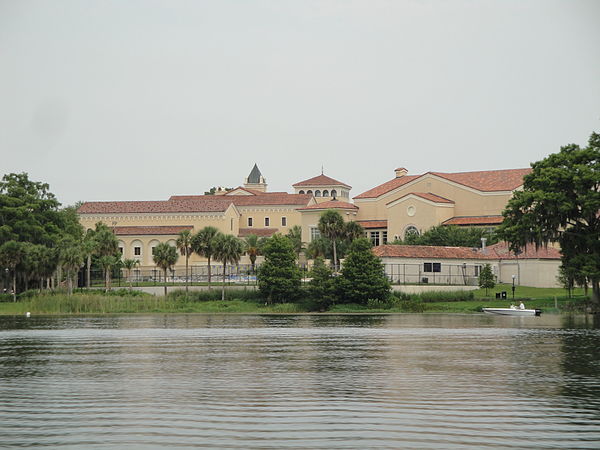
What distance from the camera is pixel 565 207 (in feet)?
184

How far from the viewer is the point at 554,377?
76.7 ft

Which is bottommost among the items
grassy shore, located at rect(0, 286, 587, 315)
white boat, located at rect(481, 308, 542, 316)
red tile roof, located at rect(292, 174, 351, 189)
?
white boat, located at rect(481, 308, 542, 316)

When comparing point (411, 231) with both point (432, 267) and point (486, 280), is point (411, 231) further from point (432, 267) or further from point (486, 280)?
point (486, 280)

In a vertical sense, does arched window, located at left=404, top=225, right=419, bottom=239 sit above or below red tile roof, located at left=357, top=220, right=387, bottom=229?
Answer: below

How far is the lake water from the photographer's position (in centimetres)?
1554

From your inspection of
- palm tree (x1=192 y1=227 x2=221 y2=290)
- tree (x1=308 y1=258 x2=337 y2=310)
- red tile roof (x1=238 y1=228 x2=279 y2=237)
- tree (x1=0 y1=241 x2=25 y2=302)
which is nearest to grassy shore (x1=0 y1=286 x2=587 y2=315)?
tree (x1=308 y1=258 x2=337 y2=310)

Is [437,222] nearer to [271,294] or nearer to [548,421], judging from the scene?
[271,294]

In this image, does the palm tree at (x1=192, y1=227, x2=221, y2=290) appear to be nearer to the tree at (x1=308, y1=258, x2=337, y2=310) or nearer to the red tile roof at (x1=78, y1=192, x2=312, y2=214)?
the tree at (x1=308, y1=258, x2=337, y2=310)

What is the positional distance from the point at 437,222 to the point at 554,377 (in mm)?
75580

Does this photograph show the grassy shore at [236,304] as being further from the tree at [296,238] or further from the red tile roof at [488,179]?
the tree at [296,238]

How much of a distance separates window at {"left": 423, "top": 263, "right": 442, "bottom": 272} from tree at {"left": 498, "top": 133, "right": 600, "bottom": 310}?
47.8 ft

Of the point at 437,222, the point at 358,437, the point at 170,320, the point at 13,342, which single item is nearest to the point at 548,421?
the point at 358,437

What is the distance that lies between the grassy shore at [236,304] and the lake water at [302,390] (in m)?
23.0

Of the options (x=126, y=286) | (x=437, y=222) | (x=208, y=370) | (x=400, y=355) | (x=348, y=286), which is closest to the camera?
(x=208, y=370)
